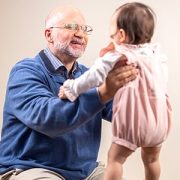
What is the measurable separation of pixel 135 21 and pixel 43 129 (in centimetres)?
49

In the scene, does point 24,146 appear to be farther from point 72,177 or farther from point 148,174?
point 148,174

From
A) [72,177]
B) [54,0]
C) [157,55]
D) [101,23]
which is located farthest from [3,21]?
[157,55]

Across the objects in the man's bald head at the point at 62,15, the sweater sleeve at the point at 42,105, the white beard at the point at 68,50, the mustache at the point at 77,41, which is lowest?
the sweater sleeve at the point at 42,105

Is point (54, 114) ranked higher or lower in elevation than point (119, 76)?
lower

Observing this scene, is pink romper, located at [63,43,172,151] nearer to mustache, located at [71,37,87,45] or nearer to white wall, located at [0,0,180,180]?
mustache, located at [71,37,87,45]

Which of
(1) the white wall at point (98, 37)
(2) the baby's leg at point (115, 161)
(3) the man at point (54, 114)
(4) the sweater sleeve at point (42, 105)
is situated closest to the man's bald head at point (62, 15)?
(3) the man at point (54, 114)

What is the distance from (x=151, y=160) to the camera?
1268 mm

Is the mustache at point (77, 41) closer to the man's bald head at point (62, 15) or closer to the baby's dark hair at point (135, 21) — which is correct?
the man's bald head at point (62, 15)

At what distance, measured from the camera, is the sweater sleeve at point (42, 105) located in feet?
3.79

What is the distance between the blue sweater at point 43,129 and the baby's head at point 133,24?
279 millimetres

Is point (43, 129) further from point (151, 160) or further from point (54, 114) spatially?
point (151, 160)

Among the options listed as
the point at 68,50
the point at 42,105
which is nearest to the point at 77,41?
the point at 68,50

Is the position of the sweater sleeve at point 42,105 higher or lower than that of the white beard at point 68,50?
lower

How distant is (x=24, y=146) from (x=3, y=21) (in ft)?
3.16
